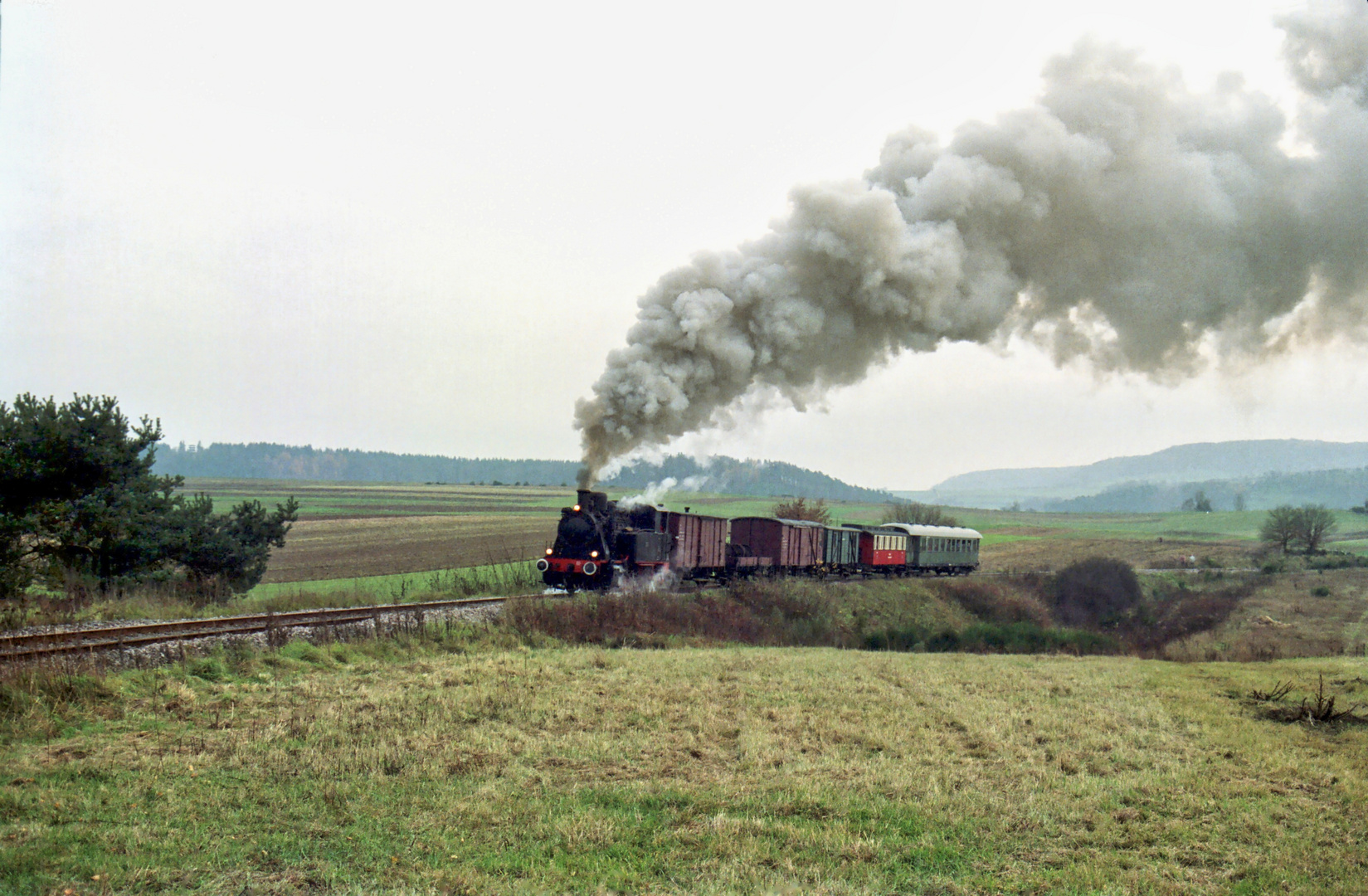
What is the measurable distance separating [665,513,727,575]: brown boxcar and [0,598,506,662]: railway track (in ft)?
28.1

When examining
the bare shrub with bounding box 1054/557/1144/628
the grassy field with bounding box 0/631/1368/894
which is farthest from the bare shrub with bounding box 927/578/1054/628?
the grassy field with bounding box 0/631/1368/894

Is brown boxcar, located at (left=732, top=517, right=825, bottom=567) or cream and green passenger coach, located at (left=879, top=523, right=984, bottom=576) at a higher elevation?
brown boxcar, located at (left=732, top=517, right=825, bottom=567)

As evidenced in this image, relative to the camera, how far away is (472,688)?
11.2 m

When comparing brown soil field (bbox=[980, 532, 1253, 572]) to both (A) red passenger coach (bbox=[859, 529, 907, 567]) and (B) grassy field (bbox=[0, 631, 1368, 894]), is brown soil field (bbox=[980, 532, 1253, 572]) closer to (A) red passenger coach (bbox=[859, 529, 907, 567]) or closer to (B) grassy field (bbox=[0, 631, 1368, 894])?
(A) red passenger coach (bbox=[859, 529, 907, 567])

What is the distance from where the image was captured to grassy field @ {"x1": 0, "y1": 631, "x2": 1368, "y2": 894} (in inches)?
222

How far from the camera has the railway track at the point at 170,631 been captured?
35.4 feet

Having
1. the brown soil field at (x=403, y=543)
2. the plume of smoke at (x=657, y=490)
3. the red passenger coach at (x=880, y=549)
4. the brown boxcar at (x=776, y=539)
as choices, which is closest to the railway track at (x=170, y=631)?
the plume of smoke at (x=657, y=490)

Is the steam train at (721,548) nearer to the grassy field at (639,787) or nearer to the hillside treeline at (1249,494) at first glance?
the grassy field at (639,787)

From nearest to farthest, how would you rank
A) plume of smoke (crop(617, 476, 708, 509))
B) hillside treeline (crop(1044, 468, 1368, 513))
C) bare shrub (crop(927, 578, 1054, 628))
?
plume of smoke (crop(617, 476, 708, 509)) < bare shrub (crop(927, 578, 1054, 628)) < hillside treeline (crop(1044, 468, 1368, 513))

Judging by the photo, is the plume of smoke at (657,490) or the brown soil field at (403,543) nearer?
the plume of smoke at (657,490)

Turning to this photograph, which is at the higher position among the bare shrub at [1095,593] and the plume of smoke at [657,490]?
the plume of smoke at [657,490]

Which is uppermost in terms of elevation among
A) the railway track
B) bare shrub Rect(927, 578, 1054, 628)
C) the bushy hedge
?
the railway track

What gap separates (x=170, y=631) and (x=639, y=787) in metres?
9.78

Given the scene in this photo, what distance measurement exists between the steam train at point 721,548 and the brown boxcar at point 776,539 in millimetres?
31
